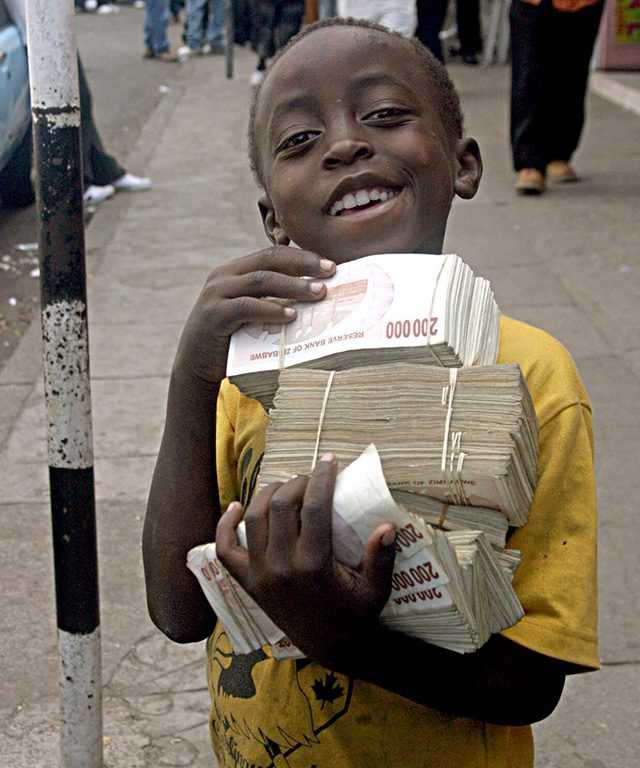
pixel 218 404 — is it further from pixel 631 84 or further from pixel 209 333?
pixel 631 84

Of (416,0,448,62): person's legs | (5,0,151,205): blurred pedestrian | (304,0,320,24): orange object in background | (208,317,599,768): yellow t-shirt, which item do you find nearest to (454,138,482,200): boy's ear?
(208,317,599,768): yellow t-shirt

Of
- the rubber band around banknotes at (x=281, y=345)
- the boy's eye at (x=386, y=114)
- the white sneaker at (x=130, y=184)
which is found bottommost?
the white sneaker at (x=130, y=184)

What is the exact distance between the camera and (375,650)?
1.38 metres

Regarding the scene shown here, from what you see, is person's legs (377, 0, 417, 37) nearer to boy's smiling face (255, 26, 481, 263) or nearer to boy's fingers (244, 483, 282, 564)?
boy's smiling face (255, 26, 481, 263)

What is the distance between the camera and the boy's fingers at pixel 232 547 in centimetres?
131

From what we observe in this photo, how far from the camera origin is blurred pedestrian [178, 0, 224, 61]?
14.8m

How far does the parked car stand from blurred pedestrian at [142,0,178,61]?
650cm

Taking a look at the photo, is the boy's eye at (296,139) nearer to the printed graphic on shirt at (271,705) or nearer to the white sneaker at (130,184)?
the printed graphic on shirt at (271,705)

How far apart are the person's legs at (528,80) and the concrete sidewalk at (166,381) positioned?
33 cm

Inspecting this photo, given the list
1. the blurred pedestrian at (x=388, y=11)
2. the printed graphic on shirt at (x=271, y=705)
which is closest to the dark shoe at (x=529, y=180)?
the blurred pedestrian at (x=388, y=11)

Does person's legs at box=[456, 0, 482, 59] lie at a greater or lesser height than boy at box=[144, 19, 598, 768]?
lesser

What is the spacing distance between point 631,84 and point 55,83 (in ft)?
29.2

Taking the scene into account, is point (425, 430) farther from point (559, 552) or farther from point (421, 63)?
point (421, 63)

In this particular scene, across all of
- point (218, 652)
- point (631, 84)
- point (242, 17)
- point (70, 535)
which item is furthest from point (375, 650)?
point (242, 17)
